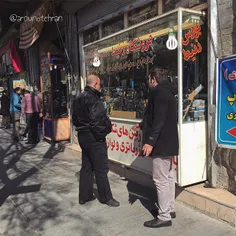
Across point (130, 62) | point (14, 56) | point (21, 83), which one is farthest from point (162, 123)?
point (21, 83)

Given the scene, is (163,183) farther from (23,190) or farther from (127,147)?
(23,190)

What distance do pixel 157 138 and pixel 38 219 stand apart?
1763 millimetres

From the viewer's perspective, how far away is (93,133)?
3.68 meters

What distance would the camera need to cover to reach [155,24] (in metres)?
3.90

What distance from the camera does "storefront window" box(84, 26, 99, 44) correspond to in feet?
21.2

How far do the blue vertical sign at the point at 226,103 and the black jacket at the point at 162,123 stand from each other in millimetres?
618

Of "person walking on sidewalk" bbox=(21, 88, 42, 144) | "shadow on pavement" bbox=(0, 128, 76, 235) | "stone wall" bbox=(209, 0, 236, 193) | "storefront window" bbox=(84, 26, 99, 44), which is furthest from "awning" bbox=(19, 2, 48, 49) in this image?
"stone wall" bbox=(209, 0, 236, 193)

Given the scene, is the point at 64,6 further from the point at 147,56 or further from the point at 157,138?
the point at 157,138

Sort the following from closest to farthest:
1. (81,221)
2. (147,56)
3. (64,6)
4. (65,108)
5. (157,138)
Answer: (157,138), (81,221), (147,56), (64,6), (65,108)

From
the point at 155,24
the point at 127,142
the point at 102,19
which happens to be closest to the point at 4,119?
the point at 102,19

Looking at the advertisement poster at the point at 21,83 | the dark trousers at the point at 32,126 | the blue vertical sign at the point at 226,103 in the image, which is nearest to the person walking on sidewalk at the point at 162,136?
the blue vertical sign at the point at 226,103

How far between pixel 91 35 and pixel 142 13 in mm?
1908

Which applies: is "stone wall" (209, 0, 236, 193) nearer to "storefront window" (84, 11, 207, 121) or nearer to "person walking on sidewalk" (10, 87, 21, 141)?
"storefront window" (84, 11, 207, 121)

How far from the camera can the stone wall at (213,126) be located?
340 cm
